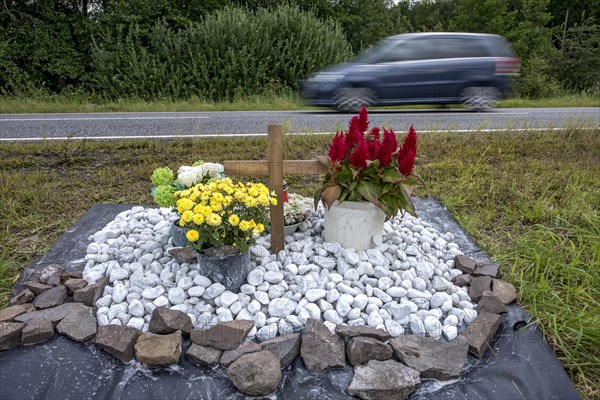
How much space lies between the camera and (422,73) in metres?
7.52

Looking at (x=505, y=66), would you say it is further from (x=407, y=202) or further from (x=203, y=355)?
(x=203, y=355)

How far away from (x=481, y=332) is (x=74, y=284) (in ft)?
6.26

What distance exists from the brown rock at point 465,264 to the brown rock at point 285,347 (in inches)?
41.6

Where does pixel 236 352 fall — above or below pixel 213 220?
below

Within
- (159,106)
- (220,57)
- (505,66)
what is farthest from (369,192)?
(220,57)

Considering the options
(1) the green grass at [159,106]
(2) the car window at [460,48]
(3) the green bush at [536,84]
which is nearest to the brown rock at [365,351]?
(2) the car window at [460,48]

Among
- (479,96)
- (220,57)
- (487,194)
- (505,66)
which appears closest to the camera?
(487,194)

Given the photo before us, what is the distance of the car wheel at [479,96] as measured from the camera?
305 inches

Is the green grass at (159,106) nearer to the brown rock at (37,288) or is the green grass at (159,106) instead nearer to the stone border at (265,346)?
the brown rock at (37,288)

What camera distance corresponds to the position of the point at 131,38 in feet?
37.9

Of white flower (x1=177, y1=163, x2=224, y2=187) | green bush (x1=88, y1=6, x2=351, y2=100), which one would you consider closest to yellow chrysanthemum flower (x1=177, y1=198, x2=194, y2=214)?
white flower (x1=177, y1=163, x2=224, y2=187)

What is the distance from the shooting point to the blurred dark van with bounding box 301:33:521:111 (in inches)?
295

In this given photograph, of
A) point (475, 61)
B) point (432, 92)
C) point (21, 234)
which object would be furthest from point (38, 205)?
point (475, 61)

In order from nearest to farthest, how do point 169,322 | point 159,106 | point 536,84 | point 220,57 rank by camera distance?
point 169,322
point 159,106
point 220,57
point 536,84
